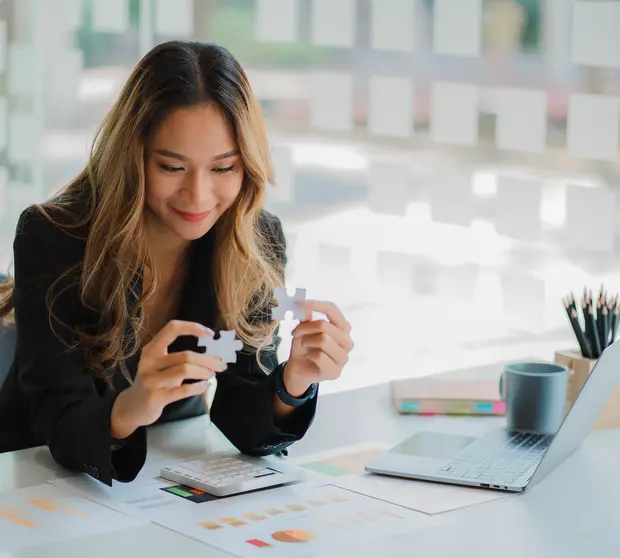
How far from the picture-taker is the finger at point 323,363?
1.65m

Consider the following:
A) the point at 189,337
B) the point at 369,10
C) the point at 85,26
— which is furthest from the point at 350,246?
the point at 189,337

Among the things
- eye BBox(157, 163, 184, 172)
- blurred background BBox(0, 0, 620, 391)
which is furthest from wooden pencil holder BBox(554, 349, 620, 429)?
blurred background BBox(0, 0, 620, 391)

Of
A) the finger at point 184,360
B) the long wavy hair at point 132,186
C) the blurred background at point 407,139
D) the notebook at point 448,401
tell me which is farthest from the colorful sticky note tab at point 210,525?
the blurred background at point 407,139

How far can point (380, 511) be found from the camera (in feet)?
4.68

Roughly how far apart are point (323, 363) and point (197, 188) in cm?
34

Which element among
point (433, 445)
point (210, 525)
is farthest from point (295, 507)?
point (433, 445)

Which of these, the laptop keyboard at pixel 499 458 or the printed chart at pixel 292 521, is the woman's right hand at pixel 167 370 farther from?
the laptop keyboard at pixel 499 458

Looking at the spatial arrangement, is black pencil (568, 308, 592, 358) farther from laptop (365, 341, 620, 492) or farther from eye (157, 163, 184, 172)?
eye (157, 163, 184, 172)

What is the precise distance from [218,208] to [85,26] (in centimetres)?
403

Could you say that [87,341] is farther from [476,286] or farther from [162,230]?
[476,286]

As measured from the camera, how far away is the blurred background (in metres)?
4.98

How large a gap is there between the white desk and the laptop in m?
0.03

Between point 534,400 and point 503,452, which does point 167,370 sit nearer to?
point 503,452

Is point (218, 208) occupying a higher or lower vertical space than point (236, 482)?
higher
